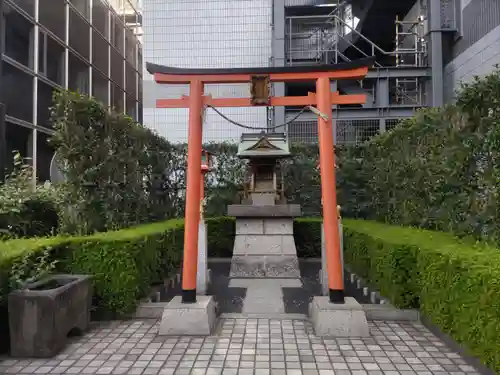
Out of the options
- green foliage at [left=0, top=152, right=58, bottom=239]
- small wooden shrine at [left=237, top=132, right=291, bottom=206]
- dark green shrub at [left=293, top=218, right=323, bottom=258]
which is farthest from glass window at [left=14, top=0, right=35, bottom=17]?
dark green shrub at [left=293, top=218, right=323, bottom=258]

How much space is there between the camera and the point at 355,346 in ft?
16.2

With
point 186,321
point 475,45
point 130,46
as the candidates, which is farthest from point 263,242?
point 130,46

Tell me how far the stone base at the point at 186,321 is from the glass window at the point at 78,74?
540 inches

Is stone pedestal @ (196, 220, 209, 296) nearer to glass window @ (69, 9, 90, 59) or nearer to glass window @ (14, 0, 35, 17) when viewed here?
glass window @ (14, 0, 35, 17)

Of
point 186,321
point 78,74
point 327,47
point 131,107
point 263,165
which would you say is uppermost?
point 327,47

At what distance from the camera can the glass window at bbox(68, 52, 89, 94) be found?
1645cm

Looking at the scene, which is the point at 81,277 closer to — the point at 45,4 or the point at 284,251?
the point at 284,251

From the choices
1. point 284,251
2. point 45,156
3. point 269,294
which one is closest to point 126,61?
point 45,156

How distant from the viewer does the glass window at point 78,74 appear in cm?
1645

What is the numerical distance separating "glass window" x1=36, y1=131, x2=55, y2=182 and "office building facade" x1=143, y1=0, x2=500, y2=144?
481cm

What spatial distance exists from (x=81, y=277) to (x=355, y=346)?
12.4ft

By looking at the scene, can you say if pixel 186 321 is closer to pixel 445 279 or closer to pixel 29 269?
pixel 29 269

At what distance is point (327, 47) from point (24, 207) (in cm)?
1315

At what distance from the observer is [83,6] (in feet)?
57.3
